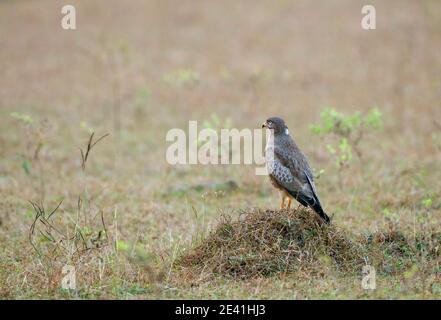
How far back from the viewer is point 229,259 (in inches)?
248

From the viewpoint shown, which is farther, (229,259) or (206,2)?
(206,2)

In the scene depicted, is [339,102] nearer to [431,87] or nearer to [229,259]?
[431,87]

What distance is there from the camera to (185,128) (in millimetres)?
14203

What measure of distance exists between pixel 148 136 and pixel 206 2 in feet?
34.0

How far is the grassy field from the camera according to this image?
619 cm

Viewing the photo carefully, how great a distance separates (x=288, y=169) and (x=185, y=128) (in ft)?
23.5

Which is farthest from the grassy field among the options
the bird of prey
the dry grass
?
the bird of prey

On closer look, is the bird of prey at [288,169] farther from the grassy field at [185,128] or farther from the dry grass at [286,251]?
the grassy field at [185,128]

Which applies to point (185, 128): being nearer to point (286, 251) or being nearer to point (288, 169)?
point (288, 169)

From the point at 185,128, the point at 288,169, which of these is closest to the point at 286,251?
the point at 288,169

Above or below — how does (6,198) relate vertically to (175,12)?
below
